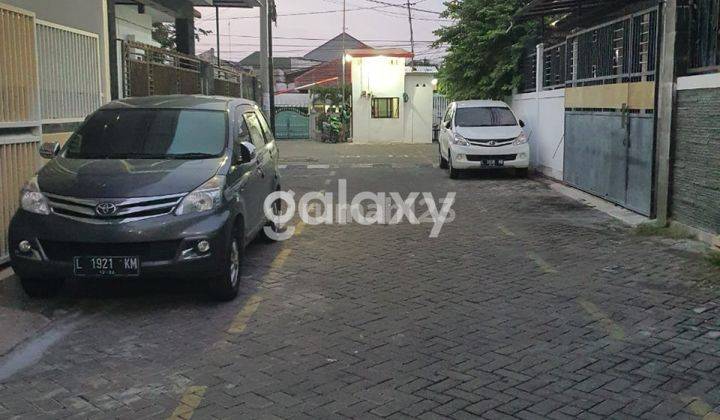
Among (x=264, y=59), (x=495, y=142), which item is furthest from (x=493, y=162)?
(x=264, y=59)

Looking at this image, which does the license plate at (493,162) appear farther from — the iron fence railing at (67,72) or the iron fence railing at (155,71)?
the iron fence railing at (67,72)

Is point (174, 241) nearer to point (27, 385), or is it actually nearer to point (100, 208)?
point (100, 208)

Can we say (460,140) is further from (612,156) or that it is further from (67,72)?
(67,72)

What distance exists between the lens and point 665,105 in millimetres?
9922

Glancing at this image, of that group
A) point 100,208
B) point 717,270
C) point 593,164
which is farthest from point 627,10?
point 100,208

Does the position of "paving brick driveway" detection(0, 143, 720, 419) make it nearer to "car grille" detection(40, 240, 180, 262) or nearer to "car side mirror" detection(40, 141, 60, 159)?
"car grille" detection(40, 240, 180, 262)

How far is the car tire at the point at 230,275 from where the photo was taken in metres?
6.50

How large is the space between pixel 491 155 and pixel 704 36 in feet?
25.0

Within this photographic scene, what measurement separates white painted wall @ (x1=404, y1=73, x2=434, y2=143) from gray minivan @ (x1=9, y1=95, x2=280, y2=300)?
28.9 m

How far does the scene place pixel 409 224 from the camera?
36.0 feet

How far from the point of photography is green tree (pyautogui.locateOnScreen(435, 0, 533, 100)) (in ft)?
67.7

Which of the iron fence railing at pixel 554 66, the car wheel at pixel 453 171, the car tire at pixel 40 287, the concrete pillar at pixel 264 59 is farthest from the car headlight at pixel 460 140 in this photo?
the concrete pillar at pixel 264 59

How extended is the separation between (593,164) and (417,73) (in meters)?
23.0

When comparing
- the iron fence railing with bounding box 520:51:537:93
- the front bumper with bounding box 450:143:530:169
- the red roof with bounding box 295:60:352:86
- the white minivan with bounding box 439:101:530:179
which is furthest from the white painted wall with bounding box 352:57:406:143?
the red roof with bounding box 295:60:352:86
